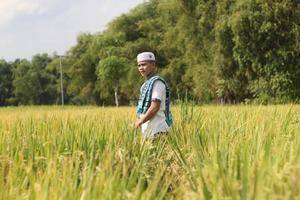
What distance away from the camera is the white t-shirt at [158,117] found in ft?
16.3

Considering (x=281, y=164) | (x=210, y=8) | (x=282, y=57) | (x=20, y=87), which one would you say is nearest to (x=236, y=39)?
(x=282, y=57)

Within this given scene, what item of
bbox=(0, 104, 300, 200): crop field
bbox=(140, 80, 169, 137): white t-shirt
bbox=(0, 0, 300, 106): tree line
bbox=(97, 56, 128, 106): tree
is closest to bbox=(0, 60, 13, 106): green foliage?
bbox=(0, 0, 300, 106): tree line

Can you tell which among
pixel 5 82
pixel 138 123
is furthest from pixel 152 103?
pixel 5 82

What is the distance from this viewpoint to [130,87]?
44.8 metres

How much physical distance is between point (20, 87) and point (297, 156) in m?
74.4

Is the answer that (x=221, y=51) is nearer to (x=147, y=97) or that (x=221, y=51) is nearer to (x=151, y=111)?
(x=147, y=97)

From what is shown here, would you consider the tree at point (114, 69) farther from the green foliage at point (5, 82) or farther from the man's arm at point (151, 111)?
the man's arm at point (151, 111)

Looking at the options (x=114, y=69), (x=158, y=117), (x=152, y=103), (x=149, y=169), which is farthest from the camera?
(x=114, y=69)

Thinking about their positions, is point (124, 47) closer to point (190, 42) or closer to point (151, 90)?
point (190, 42)

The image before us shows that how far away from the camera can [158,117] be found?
5062 mm

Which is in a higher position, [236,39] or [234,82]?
[236,39]

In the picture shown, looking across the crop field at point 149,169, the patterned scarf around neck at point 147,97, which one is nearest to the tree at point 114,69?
the patterned scarf around neck at point 147,97

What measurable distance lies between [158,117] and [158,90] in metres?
0.26

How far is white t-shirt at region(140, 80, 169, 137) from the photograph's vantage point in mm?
4965
